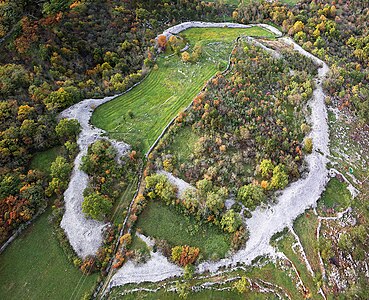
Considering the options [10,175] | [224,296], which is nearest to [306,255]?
[224,296]

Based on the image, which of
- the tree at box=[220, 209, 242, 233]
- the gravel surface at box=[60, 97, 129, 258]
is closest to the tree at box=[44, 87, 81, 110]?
the gravel surface at box=[60, 97, 129, 258]

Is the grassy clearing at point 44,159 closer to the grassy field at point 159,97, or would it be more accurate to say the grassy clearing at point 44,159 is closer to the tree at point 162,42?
the grassy field at point 159,97

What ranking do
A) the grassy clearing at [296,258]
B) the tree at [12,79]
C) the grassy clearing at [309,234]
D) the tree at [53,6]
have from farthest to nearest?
the tree at [53,6] → the tree at [12,79] → the grassy clearing at [309,234] → the grassy clearing at [296,258]

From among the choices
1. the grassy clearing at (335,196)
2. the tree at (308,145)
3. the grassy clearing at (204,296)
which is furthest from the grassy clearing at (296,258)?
the tree at (308,145)

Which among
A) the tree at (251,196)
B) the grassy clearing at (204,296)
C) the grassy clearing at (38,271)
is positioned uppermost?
the tree at (251,196)

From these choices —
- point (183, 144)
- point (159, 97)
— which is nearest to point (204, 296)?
point (183, 144)

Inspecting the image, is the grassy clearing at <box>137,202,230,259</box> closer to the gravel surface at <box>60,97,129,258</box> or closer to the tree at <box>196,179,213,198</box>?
the tree at <box>196,179,213,198</box>
